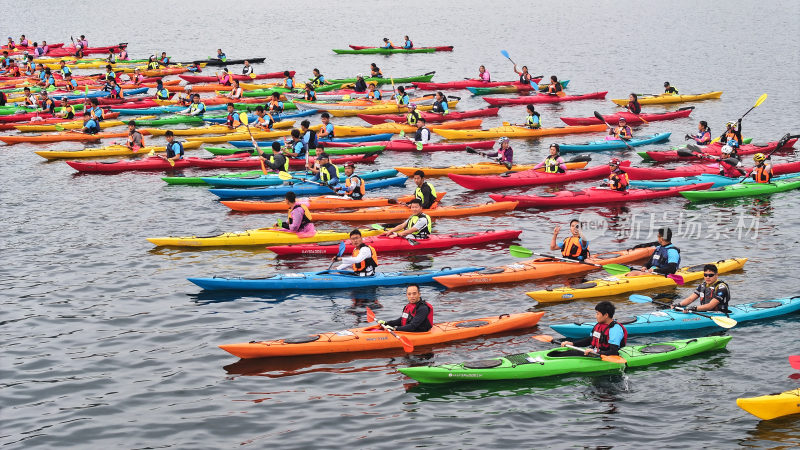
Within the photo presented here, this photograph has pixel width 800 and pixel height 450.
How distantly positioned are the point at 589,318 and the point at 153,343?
8.80 m

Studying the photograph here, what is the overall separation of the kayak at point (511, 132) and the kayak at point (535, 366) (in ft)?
64.8

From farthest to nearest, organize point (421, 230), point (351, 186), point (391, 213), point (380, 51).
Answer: point (380, 51)
point (351, 186)
point (391, 213)
point (421, 230)

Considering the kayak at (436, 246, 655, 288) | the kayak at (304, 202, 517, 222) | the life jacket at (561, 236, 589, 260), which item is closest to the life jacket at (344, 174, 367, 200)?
the kayak at (304, 202, 517, 222)

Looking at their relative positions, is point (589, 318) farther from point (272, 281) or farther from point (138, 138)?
point (138, 138)

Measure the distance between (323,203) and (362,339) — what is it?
980cm

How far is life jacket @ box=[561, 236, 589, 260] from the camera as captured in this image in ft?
62.4

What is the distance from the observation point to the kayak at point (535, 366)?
13.9m

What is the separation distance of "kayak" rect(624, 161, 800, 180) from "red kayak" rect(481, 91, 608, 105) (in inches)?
572

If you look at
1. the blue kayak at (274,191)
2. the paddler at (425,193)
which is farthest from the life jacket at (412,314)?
the blue kayak at (274,191)

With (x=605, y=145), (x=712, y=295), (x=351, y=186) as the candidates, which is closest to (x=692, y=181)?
(x=605, y=145)

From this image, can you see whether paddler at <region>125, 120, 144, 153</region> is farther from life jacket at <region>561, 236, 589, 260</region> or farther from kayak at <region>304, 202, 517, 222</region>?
life jacket at <region>561, 236, 589, 260</region>

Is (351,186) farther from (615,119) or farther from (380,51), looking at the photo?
(380,51)

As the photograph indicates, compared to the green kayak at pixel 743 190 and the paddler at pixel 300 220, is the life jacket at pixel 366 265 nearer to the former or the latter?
the paddler at pixel 300 220

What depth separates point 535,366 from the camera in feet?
46.4
